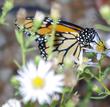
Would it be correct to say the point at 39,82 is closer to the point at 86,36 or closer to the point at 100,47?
the point at 100,47

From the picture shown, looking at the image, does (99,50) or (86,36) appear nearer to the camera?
(99,50)

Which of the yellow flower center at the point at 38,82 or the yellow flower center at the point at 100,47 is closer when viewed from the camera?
the yellow flower center at the point at 38,82

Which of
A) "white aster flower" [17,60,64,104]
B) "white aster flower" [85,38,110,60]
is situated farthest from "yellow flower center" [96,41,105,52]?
"white aster flower" [17,60,64,104]

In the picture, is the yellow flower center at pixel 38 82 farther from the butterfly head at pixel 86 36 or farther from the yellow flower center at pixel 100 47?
the butterfly head at pixel 86 36

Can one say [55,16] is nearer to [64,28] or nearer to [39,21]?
[39,21]

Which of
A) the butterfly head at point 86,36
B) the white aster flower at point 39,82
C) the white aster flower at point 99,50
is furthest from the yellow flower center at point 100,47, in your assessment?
the white aster flower at point 39,82

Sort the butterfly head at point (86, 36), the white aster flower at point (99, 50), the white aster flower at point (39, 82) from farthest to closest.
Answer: the butterfly head at point (86, 36) → the white aster flower at point (99, 50) → the white aster flower at point (39, 82)

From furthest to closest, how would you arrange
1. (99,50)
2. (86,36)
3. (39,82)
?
(86,36), (99,50), (39,82)

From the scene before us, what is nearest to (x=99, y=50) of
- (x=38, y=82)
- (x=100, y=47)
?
(x=100, y=47)

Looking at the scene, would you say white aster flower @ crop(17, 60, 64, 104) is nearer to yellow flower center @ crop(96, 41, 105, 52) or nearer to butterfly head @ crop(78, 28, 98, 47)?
yellow flower center @ crop(96, 41, 105, 52)
